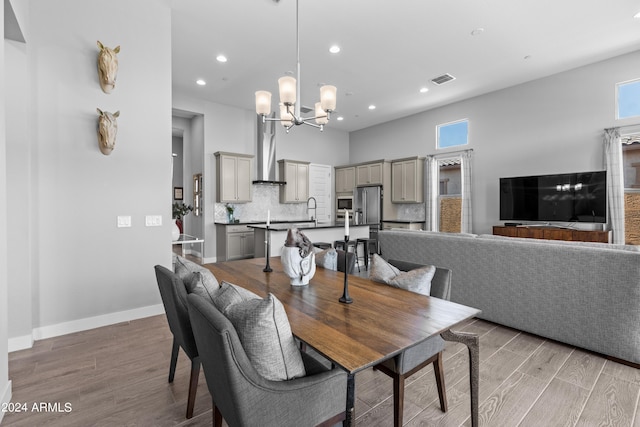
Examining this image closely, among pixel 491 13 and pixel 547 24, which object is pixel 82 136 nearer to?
pixel 491 13

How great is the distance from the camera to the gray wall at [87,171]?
2.68 metres

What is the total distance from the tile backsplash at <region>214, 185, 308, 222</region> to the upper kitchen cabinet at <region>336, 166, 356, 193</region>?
137 cm

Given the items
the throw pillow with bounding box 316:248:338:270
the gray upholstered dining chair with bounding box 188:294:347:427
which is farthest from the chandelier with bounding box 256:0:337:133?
the gray upholstered dining chair with bounding box 188:294:347:427

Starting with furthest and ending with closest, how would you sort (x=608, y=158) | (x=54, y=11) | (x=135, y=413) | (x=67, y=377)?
(x=608, y=158) → (x=54, y=11) → (x=67, y=377) → (x=135, y=413)

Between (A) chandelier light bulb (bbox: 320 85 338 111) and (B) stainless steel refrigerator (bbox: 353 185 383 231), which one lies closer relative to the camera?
(A) chandelier light bulb (bbox: 320 85 338 111)

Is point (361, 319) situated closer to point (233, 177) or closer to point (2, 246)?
point (2, 246)

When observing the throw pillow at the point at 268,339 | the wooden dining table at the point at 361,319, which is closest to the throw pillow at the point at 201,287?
the wooden dining table at the point at 361,319

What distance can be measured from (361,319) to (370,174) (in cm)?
680

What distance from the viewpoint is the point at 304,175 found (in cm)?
791

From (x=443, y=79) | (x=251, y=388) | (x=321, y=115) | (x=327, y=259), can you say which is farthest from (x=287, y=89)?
(x=443, y=79)

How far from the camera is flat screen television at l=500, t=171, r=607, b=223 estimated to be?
4664 millimetres

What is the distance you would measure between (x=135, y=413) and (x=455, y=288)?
2.89 meters

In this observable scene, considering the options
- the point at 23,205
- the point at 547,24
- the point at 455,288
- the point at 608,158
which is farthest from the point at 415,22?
the point at 23,205

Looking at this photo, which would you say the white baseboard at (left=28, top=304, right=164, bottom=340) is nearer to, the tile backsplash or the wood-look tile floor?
the wood-look tile floor
